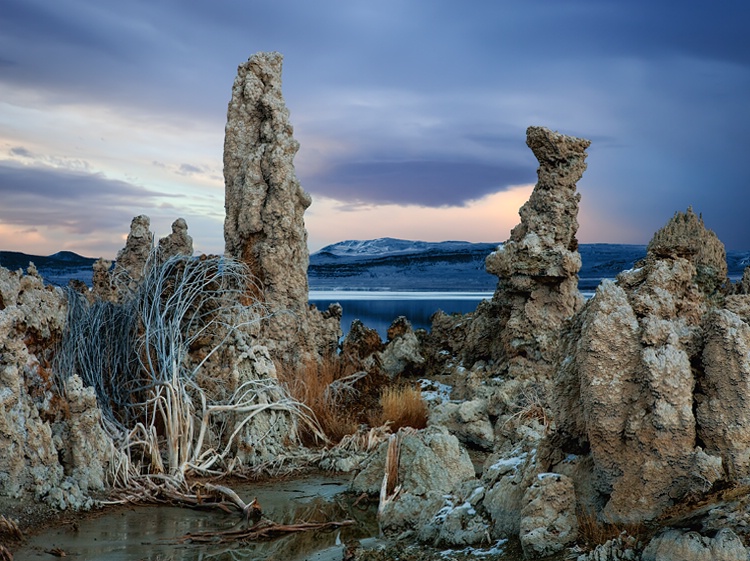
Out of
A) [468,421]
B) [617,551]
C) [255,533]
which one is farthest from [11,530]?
[468,421]

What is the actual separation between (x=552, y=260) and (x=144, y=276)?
5.43 m

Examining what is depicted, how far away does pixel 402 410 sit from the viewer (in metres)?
10.5

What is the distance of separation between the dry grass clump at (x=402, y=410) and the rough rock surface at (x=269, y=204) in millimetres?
1626

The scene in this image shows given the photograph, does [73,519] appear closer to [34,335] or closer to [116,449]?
[116,449]

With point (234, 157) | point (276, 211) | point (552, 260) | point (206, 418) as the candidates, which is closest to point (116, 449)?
point (206, 418)

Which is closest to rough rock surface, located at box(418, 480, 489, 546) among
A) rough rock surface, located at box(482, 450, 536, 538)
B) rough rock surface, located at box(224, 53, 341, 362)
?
rough rock surface, located at box(482, 450, 536, 538)

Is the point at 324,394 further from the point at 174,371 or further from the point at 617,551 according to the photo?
the point at 617,551

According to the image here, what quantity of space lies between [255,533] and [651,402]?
3.47m

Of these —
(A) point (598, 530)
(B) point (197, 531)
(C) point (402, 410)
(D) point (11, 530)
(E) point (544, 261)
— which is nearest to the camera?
(A) point (598, 530)

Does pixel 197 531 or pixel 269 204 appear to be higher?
pixel 269 204

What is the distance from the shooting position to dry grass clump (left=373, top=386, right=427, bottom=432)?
34.0ft

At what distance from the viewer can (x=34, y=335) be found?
7.79 m

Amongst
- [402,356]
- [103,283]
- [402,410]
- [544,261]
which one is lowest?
[402,410]

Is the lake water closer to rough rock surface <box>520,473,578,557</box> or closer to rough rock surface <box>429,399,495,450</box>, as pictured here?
rough rock surface <box>429,399,495,450</box>
